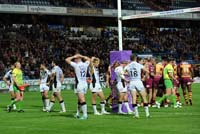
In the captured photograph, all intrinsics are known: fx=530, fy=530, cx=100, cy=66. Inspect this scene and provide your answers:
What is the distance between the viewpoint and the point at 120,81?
68.0 ft

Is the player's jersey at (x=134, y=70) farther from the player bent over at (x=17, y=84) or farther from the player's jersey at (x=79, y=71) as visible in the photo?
the player bent over at (x=17, y=84)

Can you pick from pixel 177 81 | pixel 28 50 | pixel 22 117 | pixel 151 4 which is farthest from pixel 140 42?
pixel 22 117

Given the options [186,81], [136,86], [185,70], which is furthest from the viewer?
[185,70]

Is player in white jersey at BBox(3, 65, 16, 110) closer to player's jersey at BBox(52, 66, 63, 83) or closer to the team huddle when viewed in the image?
the team huddle

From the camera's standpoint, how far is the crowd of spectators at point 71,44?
4738 centimetres

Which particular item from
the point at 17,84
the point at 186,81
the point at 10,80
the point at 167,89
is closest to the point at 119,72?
the point at 167,89

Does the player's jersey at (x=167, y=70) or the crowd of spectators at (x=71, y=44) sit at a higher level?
the player's jersey at (x=167, y=70)

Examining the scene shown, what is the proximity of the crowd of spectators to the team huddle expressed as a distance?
17.6 metres

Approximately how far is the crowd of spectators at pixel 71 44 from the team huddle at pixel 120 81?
57.7 feet

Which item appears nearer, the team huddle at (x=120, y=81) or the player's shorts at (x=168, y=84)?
the team huddle at (x=120, y=81)

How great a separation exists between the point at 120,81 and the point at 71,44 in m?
33.9

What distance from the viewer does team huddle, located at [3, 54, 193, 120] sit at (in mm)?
18500

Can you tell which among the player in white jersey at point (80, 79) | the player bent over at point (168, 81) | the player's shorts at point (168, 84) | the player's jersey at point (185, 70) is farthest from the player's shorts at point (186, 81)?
the player in white jersey at point (80, 79)

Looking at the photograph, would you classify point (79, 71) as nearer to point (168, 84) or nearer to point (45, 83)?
point (45, 83)
